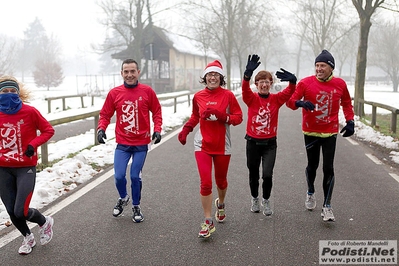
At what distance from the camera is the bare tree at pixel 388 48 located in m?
48.5

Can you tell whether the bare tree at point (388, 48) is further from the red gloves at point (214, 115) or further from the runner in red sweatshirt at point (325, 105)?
the red gloves at point (214, 115)

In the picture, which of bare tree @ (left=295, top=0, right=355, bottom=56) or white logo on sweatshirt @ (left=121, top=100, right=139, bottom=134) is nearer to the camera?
white logo on sweatshirt @ (left=121, top=100, right=139, bottom=134)

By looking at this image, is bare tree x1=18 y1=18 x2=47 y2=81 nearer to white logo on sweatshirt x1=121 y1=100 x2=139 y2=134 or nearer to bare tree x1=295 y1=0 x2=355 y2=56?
bare tree x1=295 y1=0 x2=355 y2=56

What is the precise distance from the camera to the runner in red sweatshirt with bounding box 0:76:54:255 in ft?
13.3

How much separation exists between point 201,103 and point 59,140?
8.22 meters

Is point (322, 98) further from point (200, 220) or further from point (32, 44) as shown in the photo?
point (32, 44)

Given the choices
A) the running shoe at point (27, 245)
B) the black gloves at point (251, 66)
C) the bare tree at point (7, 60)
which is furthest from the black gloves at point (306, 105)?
the bare tree at point (7, 60)

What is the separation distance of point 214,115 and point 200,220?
1325 millimetres

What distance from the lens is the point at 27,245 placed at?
4.12 meters

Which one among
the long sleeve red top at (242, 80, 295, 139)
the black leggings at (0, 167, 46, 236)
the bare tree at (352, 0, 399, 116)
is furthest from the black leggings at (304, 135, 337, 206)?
the bare tree at (352, 0, 399, 116)

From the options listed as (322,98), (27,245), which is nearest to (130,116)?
(27,245)

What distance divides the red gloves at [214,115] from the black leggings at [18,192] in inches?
72.0

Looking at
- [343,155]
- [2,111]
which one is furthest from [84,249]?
[343,155]

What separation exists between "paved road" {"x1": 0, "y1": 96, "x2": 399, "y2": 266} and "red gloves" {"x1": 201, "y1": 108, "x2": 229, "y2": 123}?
123 cm
